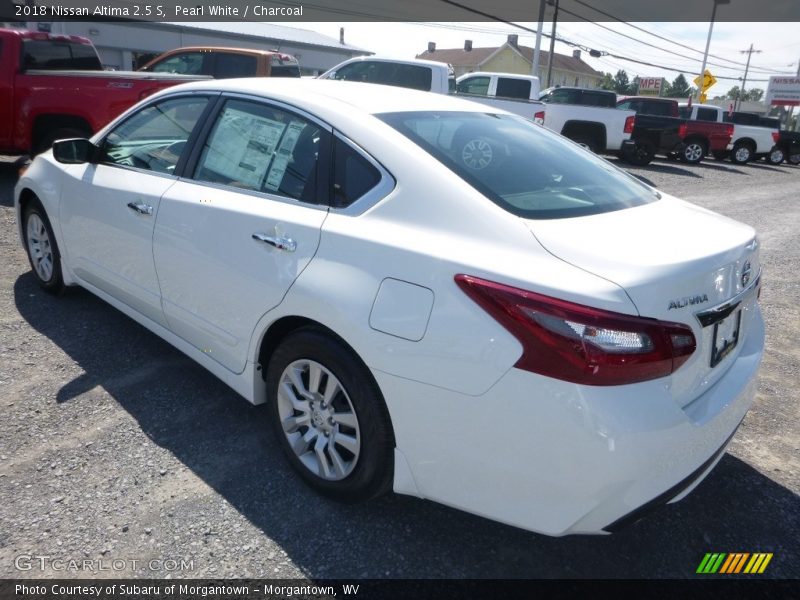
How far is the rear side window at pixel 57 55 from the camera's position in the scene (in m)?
8.42

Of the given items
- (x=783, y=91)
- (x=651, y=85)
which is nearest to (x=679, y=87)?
(x=651, y=85)

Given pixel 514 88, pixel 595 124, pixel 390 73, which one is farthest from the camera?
pixel 595 124

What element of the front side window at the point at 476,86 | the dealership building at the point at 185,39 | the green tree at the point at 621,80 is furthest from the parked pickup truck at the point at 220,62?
the green tree at the point at 621,80

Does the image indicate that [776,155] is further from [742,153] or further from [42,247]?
[42,247]

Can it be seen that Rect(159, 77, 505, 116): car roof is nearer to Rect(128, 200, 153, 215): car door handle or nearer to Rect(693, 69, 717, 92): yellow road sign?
Rect(128, 200, 153, 215): car door handle

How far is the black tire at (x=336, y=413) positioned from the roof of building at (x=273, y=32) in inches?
1337

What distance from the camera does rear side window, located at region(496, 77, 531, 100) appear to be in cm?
1566

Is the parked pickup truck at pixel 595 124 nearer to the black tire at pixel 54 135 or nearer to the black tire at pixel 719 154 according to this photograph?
the black tire at pixel 719 154

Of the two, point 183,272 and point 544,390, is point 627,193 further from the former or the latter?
point 183,272

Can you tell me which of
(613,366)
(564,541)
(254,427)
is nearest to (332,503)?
(254,427)

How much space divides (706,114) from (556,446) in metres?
25.4

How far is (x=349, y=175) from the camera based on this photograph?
2.54 m

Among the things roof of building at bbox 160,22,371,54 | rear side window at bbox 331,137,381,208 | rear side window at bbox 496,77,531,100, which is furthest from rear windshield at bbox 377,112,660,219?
roof of building at bbox 160,22,371,54

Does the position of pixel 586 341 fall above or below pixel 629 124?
below
